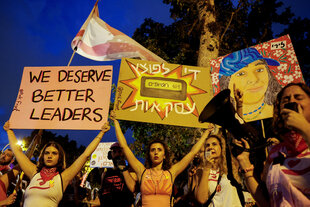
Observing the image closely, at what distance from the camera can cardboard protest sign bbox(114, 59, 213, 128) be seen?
3600 mm

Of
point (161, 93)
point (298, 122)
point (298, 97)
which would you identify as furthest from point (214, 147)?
point (298, 122)

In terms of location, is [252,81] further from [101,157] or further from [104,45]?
[101,157]

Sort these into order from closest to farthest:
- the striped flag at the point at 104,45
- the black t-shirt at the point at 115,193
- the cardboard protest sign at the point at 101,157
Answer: the black t-shirt at the point at 115,193
the striped flag at the point at 104,45
the cardboard protest sign at the point at 101,157

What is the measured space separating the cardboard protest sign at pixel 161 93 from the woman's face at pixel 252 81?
688 millimetres

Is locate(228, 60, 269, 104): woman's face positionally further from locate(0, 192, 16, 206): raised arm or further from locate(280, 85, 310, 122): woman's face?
locate(0, 192, 16, 206): raised arm

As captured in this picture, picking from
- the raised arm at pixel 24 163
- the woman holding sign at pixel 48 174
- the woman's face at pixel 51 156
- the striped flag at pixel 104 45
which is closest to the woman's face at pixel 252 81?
the striped flag at pixel 104 45

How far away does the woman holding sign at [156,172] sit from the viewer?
8.55 feet

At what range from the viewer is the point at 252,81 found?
4.19 m

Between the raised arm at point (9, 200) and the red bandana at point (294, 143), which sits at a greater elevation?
the red bandana at point (294, 143)

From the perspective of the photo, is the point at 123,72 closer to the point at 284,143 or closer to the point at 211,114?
the point at 211,114

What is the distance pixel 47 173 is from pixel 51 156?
23 cm

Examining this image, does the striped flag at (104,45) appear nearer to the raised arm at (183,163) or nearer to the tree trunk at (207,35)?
the tree trunk at (207,35)

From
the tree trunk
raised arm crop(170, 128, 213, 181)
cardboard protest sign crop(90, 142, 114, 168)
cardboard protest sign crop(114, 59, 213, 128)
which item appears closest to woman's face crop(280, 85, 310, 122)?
raised arm crop(170, 128, 213, 181)

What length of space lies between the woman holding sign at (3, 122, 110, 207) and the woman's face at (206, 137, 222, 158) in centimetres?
153
